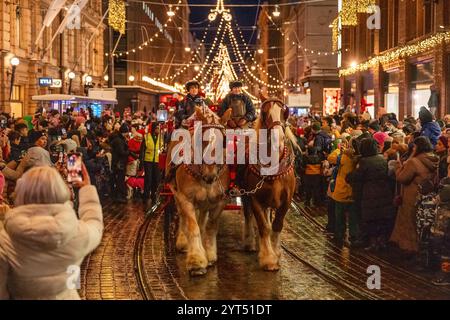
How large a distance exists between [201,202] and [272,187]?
1.08 m

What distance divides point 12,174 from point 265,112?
4803 mm

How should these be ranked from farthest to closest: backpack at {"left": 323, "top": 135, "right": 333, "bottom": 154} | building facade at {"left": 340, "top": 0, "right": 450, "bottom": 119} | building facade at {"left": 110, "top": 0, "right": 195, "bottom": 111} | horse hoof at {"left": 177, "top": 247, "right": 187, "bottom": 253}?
building facade at {"left": 110, "top": 0, "right": 195, "bottom": 111} < building facade at {"left": 340, "top": 0, "right": 450, "bottom": 119} < backpack at {"left": 323, "top": 135, "right": 333, "bottom": 154} < horse hoof at {"left": 177, "top": 247, "right": 187, "bottom": 253}

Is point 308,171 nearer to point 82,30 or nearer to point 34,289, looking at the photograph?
point 34,289

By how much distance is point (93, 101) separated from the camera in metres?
37.0

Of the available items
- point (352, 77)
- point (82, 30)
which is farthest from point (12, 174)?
point (82, 30)

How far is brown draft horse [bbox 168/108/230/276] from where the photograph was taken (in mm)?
10484

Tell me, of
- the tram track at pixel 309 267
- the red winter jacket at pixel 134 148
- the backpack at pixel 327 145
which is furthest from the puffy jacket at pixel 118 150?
the backpack at pixel 327 145

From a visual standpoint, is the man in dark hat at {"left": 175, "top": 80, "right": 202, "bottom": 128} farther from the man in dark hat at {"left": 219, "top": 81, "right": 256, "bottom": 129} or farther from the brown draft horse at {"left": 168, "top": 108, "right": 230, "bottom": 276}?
the brown draft horse at {"left": 168, "top": 108, "right": 230, "bottom": 276}

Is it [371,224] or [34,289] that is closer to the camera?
[34,289]

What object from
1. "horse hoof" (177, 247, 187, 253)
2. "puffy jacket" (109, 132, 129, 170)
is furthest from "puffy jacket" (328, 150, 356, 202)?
"puffy jacket" (109, 132, 129, 170)

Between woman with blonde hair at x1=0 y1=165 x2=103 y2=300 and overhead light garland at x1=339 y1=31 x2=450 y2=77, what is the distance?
21.4 meters

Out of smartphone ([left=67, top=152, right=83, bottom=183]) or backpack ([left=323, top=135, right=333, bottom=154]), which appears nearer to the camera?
smartphone ([left=67, top=152, right=83, bottom=183])

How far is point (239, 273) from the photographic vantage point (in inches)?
424

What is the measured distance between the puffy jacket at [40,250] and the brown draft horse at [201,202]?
5256 millimetres
